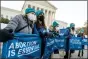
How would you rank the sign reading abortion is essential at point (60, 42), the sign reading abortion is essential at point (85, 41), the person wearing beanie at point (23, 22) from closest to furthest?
the person wearing beanie at point (23, 22), the sign reading abortion is essential at point (60, 42), the sign reading abortion is essential at point (85, 41)

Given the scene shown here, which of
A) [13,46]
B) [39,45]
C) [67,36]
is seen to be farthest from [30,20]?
[67,36]

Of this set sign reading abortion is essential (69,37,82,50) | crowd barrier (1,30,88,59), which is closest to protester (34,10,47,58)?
crowd barrier (1,30,88,59)

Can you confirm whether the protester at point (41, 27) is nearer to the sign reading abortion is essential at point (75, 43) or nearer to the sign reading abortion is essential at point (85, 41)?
the sign reading abortion is essential at point (75, 43)

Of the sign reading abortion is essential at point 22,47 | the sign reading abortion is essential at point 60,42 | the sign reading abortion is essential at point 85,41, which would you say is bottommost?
the sign reading abortion is essential at point 85,41

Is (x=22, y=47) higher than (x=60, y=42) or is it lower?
higher

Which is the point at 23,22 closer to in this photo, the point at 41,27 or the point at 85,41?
the point at 41,27

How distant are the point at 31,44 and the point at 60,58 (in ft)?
21.2

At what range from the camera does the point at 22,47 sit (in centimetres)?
557

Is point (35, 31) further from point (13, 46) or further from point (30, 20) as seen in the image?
point (13, 46)

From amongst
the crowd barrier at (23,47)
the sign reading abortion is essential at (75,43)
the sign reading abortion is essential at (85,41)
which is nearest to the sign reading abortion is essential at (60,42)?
the sign reading abortion is essential at (75,43)

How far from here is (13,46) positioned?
5.23 m

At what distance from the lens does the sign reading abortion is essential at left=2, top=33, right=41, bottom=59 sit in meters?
5.05

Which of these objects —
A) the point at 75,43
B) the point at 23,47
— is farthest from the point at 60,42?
the point at 23,47

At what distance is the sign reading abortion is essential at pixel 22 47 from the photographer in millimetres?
5048
